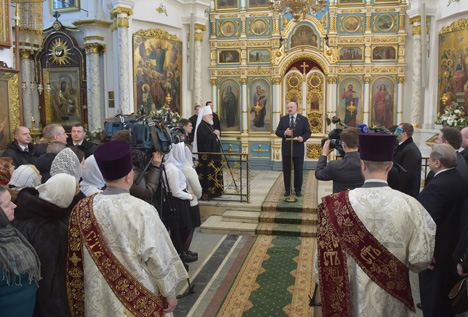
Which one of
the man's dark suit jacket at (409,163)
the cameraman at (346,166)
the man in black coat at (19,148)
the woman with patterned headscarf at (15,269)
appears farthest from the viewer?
the man in black coat at (19,148)

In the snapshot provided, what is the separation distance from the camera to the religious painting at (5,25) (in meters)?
6.14

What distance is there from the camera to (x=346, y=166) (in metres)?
4.02

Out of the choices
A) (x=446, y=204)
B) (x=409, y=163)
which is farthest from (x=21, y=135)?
(x=446, y=204)

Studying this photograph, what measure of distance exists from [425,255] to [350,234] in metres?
0.46

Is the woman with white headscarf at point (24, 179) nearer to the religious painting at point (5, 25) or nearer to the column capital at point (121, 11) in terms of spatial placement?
the religious painting at point (5, 25)

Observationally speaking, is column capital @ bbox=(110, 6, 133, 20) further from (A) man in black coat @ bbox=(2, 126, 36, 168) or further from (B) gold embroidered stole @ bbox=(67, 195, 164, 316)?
(B) gold embroidered stole @ bbox=(67, 195, 164, 316)

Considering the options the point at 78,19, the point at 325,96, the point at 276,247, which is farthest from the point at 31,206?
the point at 325,96

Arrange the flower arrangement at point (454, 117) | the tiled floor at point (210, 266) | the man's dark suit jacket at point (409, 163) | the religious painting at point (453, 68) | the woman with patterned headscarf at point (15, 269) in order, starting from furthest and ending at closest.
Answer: the religious painting at point (453, 68)
the flower arrangement at point (454, 117)
the man's dark suit jacket at point (409, 163)
the tiled floor at point (210, 266)
the woman with patterned headscarf at point (15, 269)

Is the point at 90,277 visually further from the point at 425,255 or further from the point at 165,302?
the point at 425,255

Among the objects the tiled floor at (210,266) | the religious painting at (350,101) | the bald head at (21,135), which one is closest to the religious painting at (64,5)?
the bald head at (21,135)

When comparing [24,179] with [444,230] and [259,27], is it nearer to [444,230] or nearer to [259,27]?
[444,230]

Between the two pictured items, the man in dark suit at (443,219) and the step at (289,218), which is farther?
the step at (289,218)

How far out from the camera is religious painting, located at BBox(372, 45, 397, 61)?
1254 cm

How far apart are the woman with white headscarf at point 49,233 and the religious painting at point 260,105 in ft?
36.0
